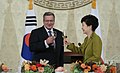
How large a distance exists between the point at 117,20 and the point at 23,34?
2097 millimetres

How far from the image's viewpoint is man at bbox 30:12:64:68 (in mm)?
4133

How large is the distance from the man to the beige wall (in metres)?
2.04

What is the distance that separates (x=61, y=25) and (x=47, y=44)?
2.40 metres

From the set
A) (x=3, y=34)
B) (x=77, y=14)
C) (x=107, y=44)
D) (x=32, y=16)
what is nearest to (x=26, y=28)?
(x=32, y=16)

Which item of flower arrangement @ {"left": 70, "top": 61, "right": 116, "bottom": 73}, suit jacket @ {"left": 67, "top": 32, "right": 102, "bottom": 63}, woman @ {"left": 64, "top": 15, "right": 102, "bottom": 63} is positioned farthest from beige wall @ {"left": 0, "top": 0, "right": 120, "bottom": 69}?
flower arrangement @ {"left": 70, "top": 61, "right": 116, "bottom": 73}

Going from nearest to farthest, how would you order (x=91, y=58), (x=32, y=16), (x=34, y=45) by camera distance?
(x=91, y=58), (x=34, y=45), (x=32, y=16)

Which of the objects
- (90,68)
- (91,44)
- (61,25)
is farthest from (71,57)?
(61,25)

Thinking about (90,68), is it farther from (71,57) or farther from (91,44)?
(71,57)

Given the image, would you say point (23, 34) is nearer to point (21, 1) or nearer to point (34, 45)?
point (21, 1)

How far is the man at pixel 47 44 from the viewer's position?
163 inches

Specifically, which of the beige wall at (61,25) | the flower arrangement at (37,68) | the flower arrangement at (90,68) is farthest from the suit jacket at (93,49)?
the beige wall at (61,25)

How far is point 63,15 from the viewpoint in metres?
6.46

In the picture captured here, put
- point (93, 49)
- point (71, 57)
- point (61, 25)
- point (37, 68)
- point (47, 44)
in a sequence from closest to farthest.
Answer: point (37, 68)
point (93, 49)
point (47, 44)
point (71, 57)
point (61, 25)

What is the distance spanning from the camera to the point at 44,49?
4.14m
